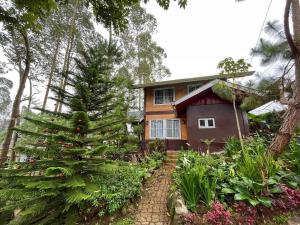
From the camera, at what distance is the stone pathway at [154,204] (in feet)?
10.4

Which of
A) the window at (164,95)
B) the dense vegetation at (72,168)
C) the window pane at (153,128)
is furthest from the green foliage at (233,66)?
the window pane at (153,128)

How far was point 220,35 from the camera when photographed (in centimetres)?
750

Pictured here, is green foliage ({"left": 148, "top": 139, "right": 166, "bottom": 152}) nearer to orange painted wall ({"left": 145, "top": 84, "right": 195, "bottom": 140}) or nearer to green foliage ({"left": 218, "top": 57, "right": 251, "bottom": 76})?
orange painted wall ({"left": 145, "top": 84, "right": 195, "bottom": 140})

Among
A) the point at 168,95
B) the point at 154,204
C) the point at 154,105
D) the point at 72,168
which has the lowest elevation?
the point at 154,204

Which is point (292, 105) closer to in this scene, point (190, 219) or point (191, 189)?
point (191, 189)

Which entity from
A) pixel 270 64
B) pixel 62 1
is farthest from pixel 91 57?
pixel 270 64

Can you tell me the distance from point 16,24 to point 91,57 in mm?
1800

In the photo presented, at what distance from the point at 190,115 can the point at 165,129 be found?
3026mm

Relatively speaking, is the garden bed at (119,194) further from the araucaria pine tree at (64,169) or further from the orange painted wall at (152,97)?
the orange painted wall at (152,97)

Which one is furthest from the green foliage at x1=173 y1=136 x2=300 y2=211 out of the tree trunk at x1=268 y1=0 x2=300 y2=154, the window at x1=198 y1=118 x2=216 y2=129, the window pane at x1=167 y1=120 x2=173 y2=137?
the window pane at x1=167 y1=120 x2=173 y2=137

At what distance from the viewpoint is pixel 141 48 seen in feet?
49.4

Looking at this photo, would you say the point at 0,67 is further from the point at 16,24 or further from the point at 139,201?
the point at 139,201

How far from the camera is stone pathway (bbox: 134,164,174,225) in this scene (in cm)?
318

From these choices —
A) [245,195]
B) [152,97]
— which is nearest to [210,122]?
[152,97]
